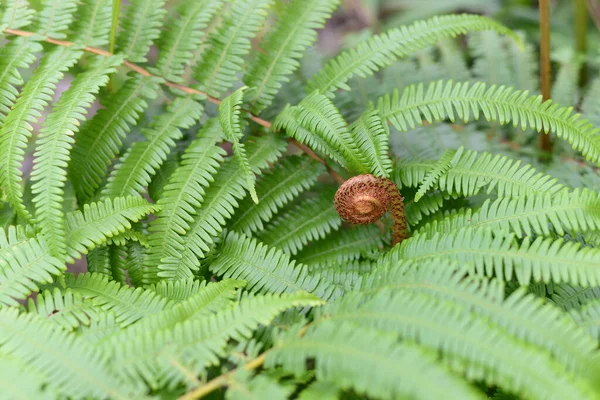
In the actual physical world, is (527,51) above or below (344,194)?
above

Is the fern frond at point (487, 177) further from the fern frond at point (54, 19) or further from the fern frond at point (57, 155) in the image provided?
the fern frond at point (54, 19)

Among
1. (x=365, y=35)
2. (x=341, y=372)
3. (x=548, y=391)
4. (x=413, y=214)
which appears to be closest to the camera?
(x=548, y=391)

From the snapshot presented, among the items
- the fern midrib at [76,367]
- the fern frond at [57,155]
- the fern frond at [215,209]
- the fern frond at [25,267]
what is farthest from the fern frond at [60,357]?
the fern frond at [215,209]

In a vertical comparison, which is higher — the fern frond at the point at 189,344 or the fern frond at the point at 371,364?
the fern frond at the point at 371,364

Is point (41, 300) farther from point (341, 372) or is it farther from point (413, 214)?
Answer: point (413, 214)

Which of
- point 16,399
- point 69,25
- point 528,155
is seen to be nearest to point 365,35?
point 528,155

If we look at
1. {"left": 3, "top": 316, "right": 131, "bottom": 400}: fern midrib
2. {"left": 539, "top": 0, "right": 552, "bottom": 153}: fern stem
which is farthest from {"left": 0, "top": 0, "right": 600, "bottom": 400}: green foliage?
{"left": 539, "top": 0, "right": 552, "bottom": 153}: fern stem
